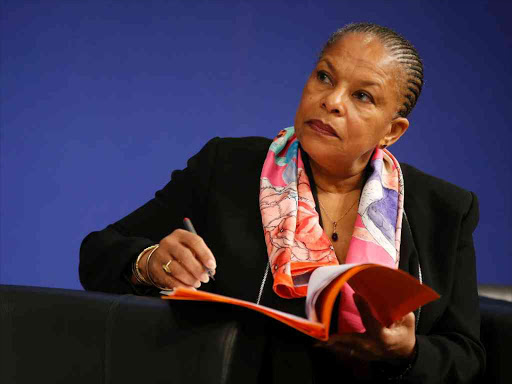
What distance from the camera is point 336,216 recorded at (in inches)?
55.8

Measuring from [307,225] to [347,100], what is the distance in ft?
0.82

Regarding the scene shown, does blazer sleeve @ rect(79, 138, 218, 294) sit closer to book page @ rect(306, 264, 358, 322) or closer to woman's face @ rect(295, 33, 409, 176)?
woman's face @ rect(295, 33, 409, 176)

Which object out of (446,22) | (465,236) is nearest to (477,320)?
(465,236)

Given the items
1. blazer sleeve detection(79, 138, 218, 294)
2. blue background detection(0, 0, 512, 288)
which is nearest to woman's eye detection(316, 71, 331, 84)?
blazer sleeve detection(79, 138, 218, 294)

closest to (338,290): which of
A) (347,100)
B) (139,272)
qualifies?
(139,272)

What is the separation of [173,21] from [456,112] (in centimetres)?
112

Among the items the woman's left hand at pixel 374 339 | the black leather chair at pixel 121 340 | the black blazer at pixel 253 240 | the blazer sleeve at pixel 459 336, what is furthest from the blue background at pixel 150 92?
the woman's left hand at pixel 374 339

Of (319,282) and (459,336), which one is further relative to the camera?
(459,336)

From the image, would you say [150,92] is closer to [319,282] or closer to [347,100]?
[347,100]

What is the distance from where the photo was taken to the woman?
1213 mm

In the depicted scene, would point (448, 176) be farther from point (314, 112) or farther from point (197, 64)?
point (314, 112)

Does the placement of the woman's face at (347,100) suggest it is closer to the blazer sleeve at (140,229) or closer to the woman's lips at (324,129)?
the woman's lips at (324,129)

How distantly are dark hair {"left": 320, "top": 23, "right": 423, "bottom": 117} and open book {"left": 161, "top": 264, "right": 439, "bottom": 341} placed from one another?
0.59 meters

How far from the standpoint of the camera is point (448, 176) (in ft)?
8.74
